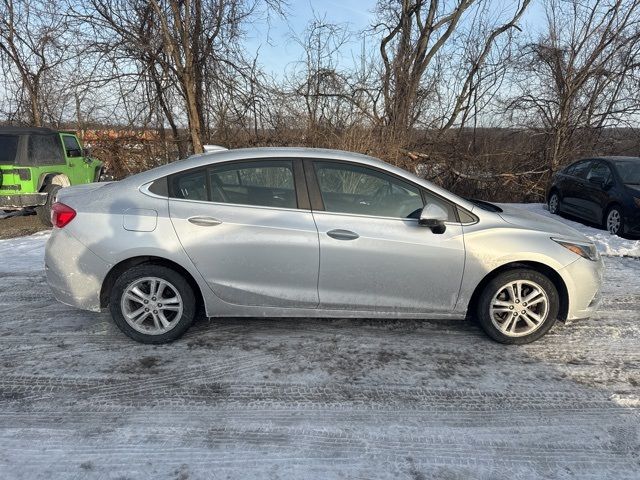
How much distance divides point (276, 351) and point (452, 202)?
75.2 inches

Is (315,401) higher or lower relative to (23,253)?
lower

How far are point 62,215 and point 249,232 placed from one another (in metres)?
1.56

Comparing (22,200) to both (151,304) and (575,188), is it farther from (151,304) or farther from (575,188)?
(575,188)

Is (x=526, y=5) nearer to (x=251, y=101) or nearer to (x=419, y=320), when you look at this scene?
(x=251, y=101)

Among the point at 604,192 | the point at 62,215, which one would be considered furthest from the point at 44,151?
the point at 604,192

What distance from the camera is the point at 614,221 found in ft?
26.5

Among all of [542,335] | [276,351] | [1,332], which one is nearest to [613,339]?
[542,335]

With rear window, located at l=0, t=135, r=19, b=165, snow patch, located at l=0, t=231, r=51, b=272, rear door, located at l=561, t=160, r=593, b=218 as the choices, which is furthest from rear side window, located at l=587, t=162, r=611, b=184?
rear window, located at l=0, t=135, r=19, b=165

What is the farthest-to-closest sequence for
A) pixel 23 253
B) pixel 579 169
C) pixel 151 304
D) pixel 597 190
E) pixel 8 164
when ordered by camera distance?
1. pixel 579 169
2. pixel 597 190
3. pixel 8 164
4. pixel 23 253
5. pixel 151 304

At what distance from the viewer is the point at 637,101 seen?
13.4 meters

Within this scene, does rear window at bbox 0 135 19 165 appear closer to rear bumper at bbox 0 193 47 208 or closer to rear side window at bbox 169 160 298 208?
rear bumper at bbox 0 193 47 208

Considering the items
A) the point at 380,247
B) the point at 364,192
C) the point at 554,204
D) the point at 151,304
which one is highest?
the point at 364,192

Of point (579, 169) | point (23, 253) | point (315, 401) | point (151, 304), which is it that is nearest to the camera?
point (315, 401)

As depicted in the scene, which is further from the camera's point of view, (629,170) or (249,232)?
(629,170)
